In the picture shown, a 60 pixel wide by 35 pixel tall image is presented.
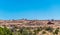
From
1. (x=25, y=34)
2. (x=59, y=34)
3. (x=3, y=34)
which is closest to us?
(x=3, y=34)

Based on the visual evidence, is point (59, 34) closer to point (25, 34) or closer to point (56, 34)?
point (56, 34)

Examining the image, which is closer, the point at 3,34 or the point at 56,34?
the point at 3,34

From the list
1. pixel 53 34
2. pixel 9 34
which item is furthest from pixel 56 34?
pixel 9 34

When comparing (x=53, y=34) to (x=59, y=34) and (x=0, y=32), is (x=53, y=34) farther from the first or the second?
(x=0, y=32)

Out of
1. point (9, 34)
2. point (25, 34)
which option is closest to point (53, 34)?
point (25, 34)

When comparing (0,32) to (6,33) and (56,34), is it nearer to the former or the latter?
(6,33)

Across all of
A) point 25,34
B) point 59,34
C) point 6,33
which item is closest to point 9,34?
point 6,33

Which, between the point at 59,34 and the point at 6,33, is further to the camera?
the point at 59,34

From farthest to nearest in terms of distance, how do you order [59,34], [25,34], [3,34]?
[59,34]
[25,34]
[3,34]
